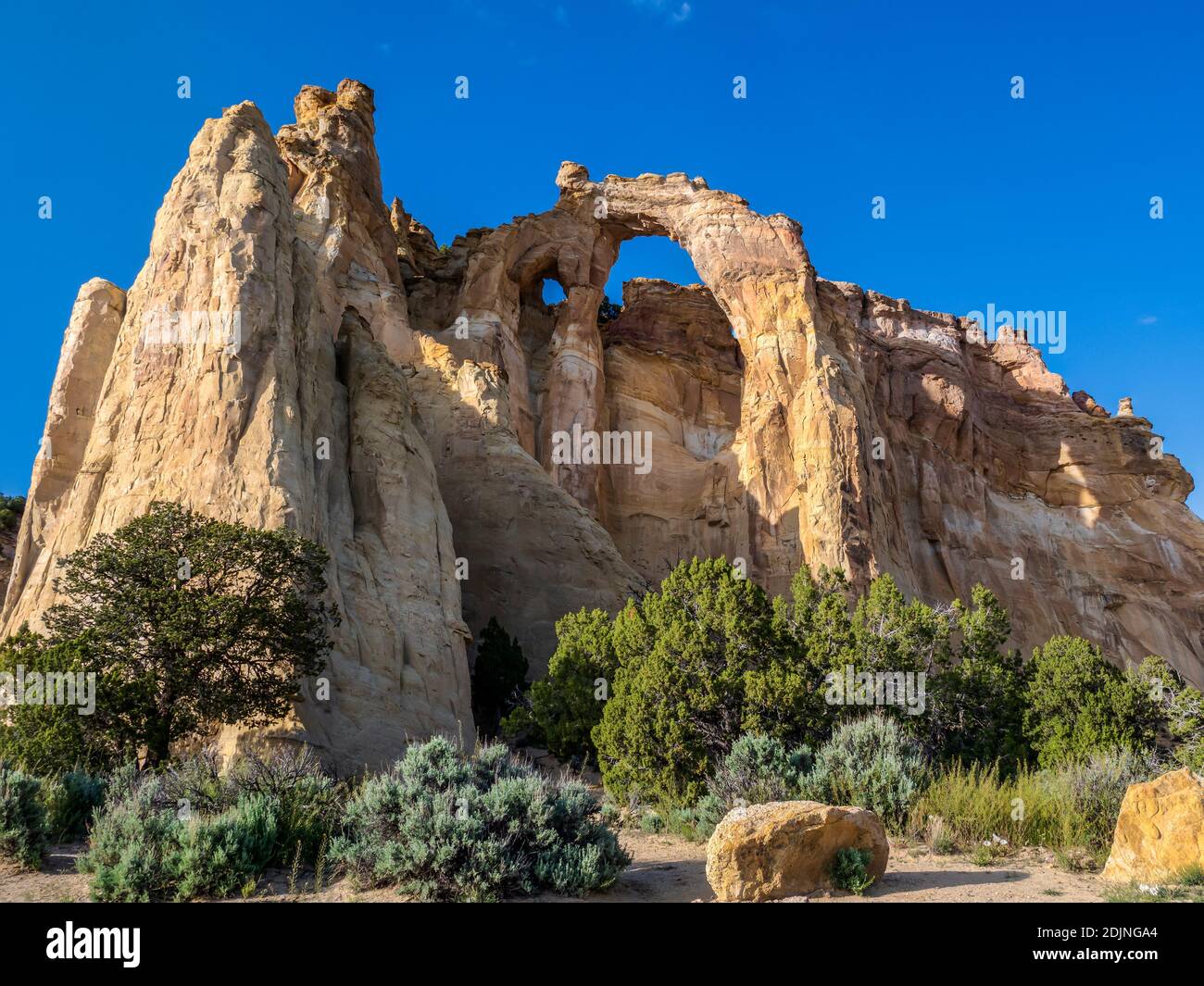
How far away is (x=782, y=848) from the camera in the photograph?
8773 millimetres

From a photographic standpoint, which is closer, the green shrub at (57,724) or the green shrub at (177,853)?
the green shrub at (177,853)

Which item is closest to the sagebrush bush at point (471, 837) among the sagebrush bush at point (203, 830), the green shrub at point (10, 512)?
the sagebrush bush at point (203, 830)

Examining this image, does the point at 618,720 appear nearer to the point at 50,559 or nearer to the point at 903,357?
the point at 50,559

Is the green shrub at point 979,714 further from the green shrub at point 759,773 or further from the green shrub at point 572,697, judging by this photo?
the green shrub at point 572,697

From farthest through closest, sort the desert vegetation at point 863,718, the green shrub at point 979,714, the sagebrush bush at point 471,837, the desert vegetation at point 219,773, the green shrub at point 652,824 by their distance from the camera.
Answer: the green shrub at point 979,714, the green shrub at point 652,824, the desert vegetation at point 863,718, the desert vegetation at point 219,773, the sagebrush bush at point 471,837

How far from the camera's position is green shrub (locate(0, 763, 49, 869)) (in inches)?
374

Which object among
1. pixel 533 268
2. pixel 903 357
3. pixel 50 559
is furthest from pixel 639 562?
pixel 50 559

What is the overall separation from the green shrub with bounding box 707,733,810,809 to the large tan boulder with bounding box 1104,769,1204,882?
3.93m

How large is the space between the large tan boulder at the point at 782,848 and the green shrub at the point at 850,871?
0.06 metres

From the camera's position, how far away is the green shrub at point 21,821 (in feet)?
31.2

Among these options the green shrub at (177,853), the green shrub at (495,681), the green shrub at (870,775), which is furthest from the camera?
the green shrub at (495,681)

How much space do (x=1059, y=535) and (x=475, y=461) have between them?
103ft

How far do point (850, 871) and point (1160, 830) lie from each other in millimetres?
3024

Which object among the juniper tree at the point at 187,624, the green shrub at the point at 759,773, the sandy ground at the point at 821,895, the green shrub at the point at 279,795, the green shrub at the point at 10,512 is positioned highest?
the green shrub at the point at 10,512
